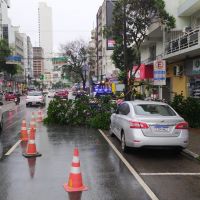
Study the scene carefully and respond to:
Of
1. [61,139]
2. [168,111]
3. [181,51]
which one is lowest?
[61,139]

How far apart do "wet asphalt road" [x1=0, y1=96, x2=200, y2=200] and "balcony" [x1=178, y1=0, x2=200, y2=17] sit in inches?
528

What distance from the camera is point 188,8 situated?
2488cm

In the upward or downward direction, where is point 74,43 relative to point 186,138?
upward

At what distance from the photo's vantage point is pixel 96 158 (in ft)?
35.0

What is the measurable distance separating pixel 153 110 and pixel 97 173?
3537 millimetres

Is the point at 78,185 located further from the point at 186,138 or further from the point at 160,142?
the point at 186,138

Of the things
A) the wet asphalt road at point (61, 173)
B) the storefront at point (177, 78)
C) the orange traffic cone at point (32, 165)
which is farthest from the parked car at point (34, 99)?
the orange traffic cone at point (32, 165)

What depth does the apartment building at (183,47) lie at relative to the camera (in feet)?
79.0

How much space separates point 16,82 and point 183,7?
107m


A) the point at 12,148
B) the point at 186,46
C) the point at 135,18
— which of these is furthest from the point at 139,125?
the point at 135,18

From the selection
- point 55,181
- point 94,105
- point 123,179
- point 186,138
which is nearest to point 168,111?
point 186,138

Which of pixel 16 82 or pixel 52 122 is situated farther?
pixel 16 82

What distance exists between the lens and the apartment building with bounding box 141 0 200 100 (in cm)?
2409

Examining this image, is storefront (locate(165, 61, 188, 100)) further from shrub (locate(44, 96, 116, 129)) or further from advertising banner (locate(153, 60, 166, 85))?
advertising banner (locate(153, 60, 166, 85))
